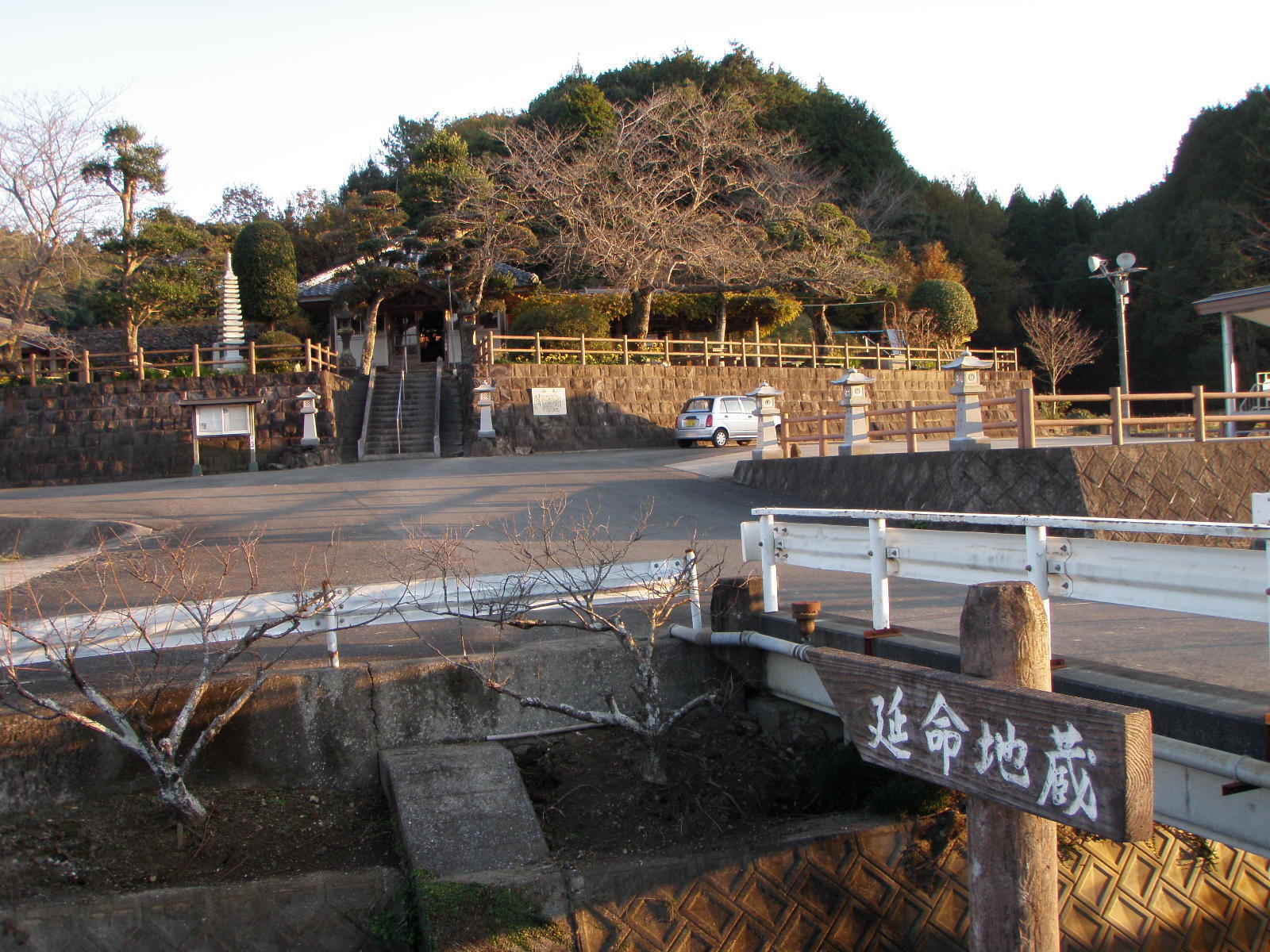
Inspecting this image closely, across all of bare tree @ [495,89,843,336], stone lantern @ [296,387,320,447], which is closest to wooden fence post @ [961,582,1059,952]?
stone lantern @ [296,387,320,447]

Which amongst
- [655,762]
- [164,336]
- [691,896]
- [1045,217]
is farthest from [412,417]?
[1045,217]

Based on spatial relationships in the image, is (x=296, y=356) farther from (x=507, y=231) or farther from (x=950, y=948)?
(x=950, y=948)

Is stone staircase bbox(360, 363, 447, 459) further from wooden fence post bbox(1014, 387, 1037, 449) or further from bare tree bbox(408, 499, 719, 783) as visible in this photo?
bare tree bbox(408, 499, 719, 783)

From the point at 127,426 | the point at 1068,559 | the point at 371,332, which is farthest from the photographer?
the point at 371,332

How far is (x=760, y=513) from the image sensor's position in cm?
679

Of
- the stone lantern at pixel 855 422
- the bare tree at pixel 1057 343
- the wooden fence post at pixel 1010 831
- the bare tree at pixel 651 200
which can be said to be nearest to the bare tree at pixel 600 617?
the wooden fence post at pixel 1010 831

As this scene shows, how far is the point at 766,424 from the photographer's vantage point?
764 inches

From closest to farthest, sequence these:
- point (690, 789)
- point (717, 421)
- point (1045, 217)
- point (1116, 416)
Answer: point (690, 789) → point (1116, 416) → point (717, 421) → point (1045, 217)

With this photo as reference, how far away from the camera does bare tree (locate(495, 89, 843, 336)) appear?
30.1 m

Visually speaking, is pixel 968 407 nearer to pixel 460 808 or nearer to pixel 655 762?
pixel 655 762

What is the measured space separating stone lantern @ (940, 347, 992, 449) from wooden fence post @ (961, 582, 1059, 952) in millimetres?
11988

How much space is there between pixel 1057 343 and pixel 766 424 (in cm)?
2664

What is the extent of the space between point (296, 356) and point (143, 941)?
25.8m

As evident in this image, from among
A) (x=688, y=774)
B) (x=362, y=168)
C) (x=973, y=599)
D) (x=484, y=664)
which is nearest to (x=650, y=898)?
(x=688, y=774)
